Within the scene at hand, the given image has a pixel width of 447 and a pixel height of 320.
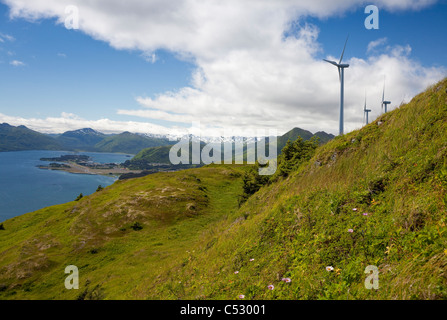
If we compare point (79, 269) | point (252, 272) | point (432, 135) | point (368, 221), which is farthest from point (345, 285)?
point (79, 269)

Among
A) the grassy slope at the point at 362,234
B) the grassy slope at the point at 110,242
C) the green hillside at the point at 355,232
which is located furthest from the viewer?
the grassy slope at the point at 110,242

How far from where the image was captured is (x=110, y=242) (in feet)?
143

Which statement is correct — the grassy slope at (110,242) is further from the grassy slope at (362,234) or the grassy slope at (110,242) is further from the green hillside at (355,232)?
the grassy slope at (362,234)

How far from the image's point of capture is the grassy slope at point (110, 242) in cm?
2830

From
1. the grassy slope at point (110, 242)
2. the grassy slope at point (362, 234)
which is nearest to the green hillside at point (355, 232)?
the grassy slope at point (362, 234)

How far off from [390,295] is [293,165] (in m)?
21.7

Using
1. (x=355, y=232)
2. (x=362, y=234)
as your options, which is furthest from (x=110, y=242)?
(x=362, y=234)

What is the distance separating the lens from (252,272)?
30.2ft

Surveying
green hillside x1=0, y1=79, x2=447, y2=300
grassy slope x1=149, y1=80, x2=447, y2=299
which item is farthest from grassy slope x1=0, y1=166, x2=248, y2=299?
grassy slope x1=149, y1=80, x2=447, y2=299

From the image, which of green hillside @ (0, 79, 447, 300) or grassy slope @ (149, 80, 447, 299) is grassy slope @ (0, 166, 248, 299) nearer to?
green hillside @ (0, 79, 447, 300)

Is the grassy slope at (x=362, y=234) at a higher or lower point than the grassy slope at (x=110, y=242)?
higher

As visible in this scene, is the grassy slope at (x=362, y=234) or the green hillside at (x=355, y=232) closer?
the grassy slope at (x=362, y=234)
